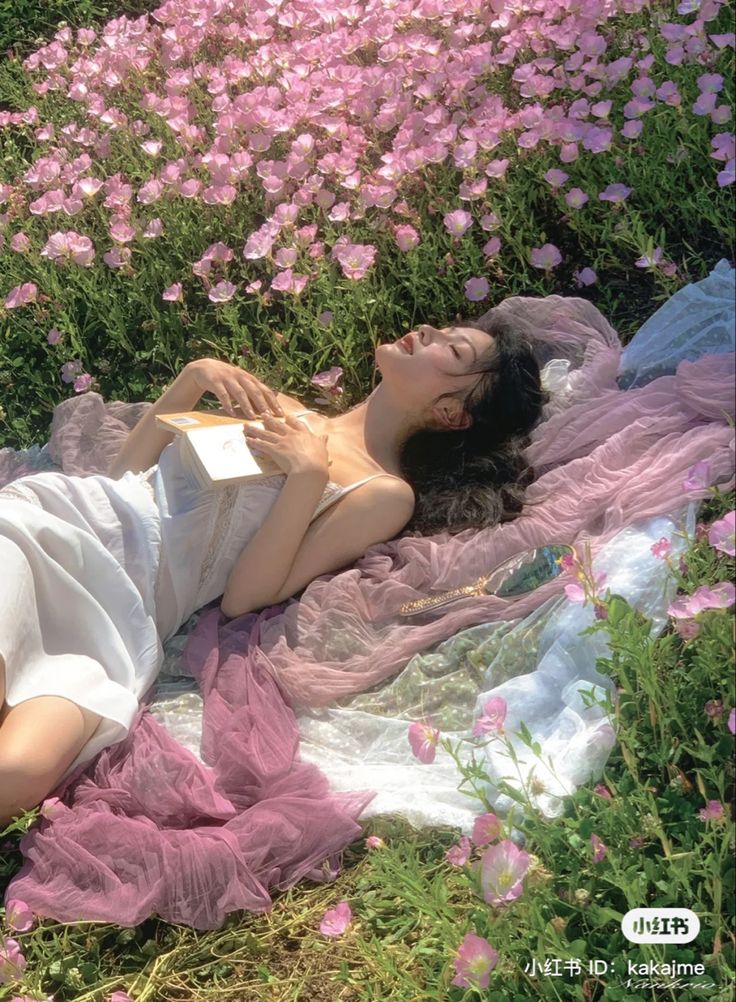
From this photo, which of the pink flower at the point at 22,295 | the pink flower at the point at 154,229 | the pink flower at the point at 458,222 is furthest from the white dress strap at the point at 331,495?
the pink flower at the point at 22,295

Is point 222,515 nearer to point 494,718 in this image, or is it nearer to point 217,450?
point 217,450

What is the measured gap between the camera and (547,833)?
221 cm

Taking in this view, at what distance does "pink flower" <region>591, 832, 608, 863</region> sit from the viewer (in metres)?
2.11

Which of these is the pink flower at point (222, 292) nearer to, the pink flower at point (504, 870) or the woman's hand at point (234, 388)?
the woman's hand at point (234, 388)

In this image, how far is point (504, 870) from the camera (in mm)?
1929

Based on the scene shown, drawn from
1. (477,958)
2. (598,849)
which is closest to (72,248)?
(598,849)

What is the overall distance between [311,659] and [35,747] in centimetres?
74

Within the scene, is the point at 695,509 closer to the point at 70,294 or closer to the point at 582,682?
the point at 582,682

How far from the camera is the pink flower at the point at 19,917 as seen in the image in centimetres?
249

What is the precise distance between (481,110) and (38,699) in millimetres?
2444

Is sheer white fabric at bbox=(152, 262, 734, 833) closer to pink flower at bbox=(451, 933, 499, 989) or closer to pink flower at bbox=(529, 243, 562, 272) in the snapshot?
pink flower at bbox=(451, 933, 499, 989)

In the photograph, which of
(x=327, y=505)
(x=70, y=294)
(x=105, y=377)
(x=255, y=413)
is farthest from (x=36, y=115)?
(x=327, y=505)

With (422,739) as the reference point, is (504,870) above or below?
below
